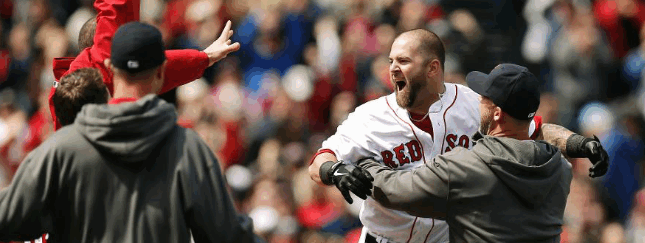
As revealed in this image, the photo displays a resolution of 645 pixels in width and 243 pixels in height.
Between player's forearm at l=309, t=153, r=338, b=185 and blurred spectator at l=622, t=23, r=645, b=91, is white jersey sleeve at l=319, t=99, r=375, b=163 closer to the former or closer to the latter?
player's forearm at l=309, t=153, r=338, b=185

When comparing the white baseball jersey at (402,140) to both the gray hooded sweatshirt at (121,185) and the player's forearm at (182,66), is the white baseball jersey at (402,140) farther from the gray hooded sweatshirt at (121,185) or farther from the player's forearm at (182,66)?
the gray hooded sweatshirt at (121,185)

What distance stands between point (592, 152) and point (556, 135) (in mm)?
364

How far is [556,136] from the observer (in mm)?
6504

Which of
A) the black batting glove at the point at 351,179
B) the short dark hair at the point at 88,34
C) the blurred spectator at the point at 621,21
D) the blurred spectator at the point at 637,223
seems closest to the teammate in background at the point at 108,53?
the short dark hair at the point at 88,34

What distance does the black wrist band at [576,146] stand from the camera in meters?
6.28

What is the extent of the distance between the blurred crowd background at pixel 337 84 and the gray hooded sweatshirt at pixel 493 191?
613cm

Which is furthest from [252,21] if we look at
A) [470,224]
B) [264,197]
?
[470,224]

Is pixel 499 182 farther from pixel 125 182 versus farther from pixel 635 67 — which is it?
pixel 635 67

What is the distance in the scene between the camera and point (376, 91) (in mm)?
13133

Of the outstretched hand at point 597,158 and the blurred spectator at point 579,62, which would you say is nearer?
the outstretched hand at point 597,158

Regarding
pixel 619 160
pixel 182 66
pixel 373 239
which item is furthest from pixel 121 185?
pixel 619 160

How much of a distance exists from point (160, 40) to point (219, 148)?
330 inches

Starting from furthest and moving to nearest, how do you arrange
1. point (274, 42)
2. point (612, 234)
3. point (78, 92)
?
point (274, 42), point (612, 234), point (78, 92)

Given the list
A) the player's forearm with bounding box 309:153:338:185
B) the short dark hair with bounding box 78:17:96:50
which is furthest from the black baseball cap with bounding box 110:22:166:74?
the short dark hair with bounding box 78:17:96:50
